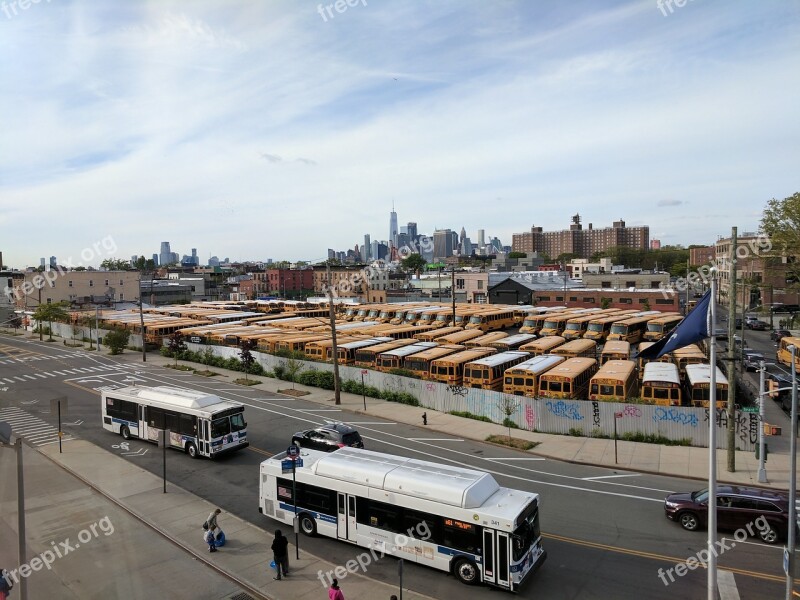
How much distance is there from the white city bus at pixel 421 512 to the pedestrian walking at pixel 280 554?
1969mm

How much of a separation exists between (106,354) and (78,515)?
4299 cm

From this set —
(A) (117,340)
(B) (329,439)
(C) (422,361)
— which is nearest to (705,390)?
(C) (422,361)

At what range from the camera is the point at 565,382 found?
29.6 metres

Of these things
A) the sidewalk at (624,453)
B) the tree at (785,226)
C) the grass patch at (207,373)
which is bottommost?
the sidewalk at (624,453)

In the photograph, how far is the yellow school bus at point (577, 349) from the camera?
40.3 metres

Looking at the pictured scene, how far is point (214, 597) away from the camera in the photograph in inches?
507

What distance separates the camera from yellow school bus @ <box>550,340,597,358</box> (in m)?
40.3

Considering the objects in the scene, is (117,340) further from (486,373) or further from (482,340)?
(486,373)

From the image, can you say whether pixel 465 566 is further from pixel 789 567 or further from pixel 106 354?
pixel 106 354

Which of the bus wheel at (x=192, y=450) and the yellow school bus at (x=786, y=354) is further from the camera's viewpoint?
the yellow school bus at (x=786, y=354)

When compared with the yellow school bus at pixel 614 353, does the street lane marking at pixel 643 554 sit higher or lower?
lower

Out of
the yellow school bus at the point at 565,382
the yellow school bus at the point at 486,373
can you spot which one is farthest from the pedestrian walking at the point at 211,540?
the yellow school bus at the point at 486,373
